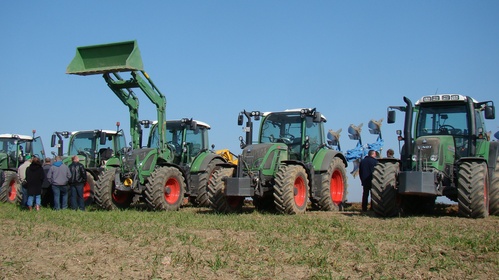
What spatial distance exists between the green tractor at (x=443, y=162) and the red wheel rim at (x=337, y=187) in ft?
8.43

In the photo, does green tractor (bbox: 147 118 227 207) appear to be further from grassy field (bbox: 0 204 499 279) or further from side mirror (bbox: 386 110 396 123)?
side mirror (bbox: 386 110 396 123)

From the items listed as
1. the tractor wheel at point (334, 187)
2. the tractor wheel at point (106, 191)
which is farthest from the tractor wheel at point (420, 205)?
the tractor wheel at point (106, 191)

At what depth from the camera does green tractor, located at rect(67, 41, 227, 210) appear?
1439cm

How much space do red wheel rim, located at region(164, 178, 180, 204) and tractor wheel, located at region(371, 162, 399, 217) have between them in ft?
17.5

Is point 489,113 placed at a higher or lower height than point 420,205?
higher

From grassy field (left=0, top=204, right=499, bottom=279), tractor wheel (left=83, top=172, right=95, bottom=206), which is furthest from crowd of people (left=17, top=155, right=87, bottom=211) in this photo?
grassy field (left=0, top=204, right=499, bottom=279)

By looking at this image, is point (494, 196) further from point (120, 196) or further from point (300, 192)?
point (120, 196)

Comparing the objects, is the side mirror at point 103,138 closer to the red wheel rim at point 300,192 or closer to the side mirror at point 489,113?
the red wheel rim at point 300,192

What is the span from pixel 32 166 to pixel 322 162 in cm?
733

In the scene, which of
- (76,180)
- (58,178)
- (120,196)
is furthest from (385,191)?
(58,178)

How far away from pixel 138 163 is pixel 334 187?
503cm

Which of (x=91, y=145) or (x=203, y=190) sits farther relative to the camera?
(x=91, y=145)

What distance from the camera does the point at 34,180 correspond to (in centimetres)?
1495

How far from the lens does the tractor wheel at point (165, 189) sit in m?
14.0
